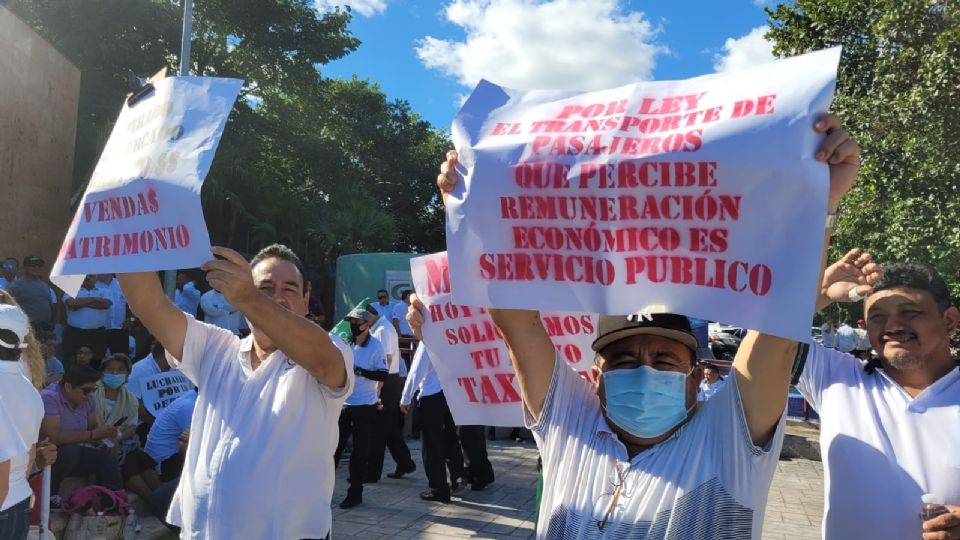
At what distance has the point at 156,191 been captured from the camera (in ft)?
8.36

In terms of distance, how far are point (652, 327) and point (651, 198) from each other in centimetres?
41

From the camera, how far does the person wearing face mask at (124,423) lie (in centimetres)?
644

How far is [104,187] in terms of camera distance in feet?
8.84

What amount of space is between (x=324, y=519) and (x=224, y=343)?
78cm

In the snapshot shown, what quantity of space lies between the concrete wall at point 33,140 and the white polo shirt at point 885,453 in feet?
44.7

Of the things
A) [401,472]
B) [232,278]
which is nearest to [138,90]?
[232,278]

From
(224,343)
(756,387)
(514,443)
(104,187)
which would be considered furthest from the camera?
(514,443)

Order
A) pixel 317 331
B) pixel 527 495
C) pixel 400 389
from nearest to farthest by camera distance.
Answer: pixel 317 331 < pixel 527 495 < pixel 400 389

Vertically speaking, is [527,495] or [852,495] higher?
[852,495]

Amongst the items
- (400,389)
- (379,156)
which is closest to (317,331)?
(400,389)

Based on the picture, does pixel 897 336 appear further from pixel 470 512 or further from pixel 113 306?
pixel 113 306

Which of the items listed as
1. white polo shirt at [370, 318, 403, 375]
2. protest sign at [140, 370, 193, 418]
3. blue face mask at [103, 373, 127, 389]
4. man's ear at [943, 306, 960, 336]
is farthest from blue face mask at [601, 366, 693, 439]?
white polo shirt at [370, 318, 403, 375]

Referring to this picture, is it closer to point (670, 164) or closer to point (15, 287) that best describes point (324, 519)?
point (670, 164)

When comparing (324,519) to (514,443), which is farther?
(514,443)
